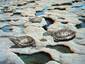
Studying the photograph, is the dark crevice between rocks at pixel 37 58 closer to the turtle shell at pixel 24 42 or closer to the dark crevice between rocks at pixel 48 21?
the turtle shell at pixel 24 42

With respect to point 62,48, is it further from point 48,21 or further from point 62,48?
point 48,21

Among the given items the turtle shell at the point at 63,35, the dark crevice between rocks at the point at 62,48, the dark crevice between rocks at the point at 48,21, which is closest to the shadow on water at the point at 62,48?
the dark crevice between rocks at the point at 62,48

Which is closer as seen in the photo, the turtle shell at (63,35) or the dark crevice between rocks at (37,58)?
the dark crevice between rocks at (37,58)

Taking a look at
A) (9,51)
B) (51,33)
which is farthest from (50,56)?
(51,33)

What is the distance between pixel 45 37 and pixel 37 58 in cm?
104

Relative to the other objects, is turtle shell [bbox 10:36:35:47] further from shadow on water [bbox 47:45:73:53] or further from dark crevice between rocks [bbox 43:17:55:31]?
dark crevice between rocks [bbox 43:17:55:31]

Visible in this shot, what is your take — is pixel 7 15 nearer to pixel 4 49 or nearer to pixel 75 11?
pixel 75 11

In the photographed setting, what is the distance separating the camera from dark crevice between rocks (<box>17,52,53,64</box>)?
3.89m

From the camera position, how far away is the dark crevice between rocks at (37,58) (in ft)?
12.8

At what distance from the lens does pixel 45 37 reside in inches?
197

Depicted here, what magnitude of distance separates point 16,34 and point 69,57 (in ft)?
6.20

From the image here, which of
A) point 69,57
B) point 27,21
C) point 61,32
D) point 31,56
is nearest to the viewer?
point 69,57

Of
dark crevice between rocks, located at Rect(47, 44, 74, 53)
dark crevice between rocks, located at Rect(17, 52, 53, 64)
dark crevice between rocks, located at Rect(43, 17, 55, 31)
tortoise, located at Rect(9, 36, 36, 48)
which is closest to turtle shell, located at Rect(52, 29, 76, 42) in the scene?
dark crevice between rocks, located at Rect(47, 44, 74, 53)

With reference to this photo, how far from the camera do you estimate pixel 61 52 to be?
4.18 metres
